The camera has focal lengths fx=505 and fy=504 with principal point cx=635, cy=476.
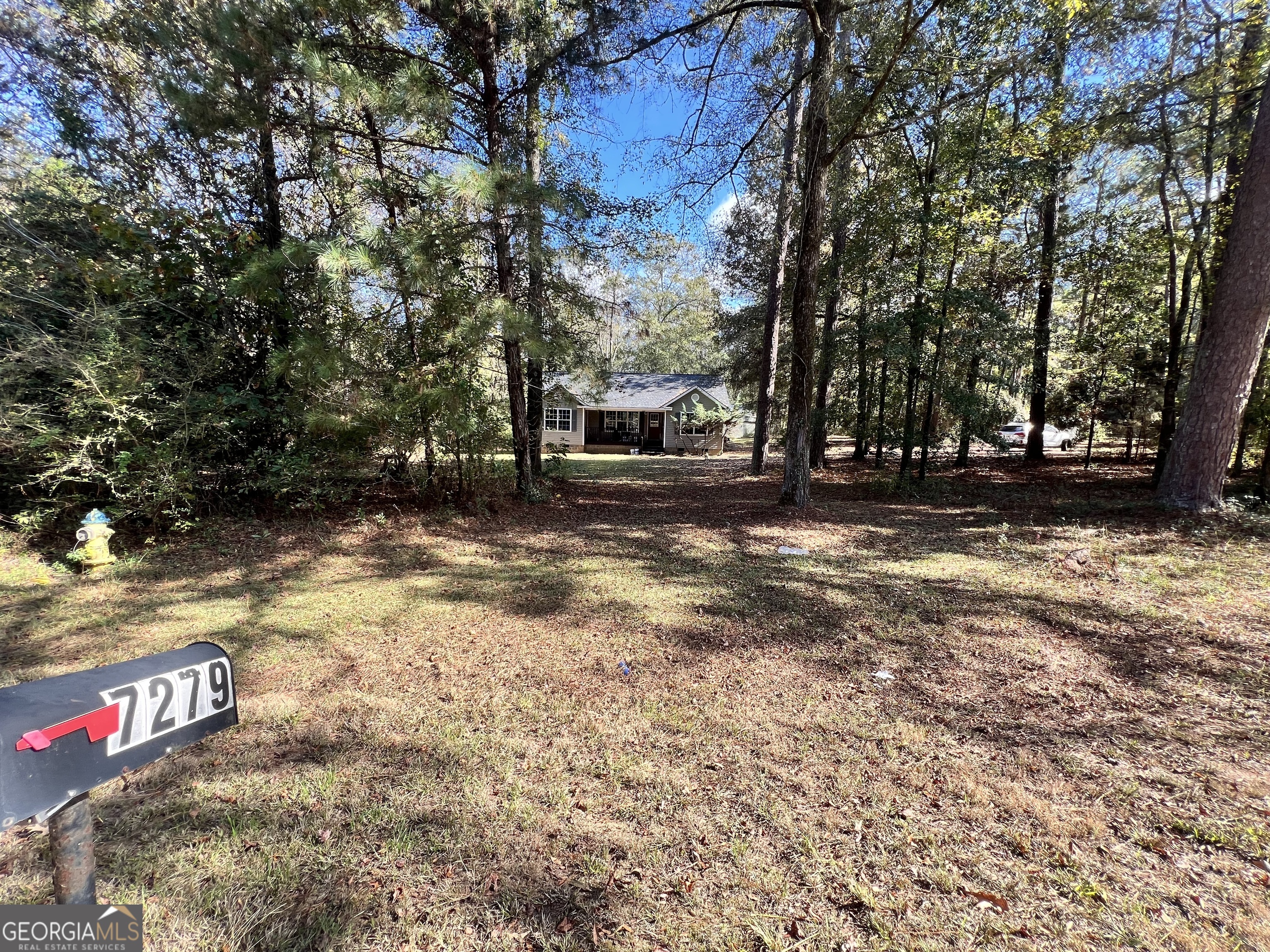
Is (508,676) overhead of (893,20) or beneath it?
beneath

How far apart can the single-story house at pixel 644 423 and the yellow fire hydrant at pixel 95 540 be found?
1974 centimetres

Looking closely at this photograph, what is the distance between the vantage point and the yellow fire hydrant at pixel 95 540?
194 inches

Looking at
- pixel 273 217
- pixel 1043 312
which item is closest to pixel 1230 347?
pixel 1043 312

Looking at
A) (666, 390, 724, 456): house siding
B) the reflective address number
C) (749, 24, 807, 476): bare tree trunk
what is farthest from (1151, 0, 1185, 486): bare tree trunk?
(666, 390, 724, 456): house siding

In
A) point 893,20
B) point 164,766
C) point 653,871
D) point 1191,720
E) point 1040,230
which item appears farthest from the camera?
point 1040,230

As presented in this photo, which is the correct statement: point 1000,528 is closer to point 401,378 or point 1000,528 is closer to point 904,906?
point 904,906

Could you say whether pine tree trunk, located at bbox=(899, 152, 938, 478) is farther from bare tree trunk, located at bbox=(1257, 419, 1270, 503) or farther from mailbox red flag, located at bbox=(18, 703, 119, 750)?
mailbox red flag, located at bbox=(18, 703, 119, 750)

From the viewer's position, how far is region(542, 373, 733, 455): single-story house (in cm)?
2508

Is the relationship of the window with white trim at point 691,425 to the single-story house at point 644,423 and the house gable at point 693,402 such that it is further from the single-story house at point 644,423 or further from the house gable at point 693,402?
A: the house gable at point 693,402

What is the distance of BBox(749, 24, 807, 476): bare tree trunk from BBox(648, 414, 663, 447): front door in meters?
10.3

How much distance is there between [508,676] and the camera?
3.38 m

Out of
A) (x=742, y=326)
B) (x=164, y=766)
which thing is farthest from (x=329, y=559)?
(x=742, y=326)

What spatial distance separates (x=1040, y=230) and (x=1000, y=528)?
12.1m

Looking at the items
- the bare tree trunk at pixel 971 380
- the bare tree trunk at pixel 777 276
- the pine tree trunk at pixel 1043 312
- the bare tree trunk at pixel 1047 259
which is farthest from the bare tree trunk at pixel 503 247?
the pine tree trunk at pixel 1043 312
